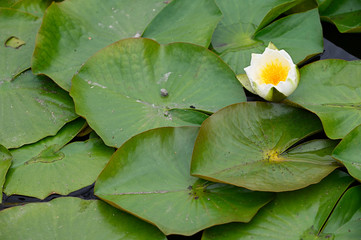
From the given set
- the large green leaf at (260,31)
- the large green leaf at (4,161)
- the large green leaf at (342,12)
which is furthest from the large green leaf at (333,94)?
the large green leaf at (4,161)

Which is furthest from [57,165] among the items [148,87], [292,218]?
[292,218]

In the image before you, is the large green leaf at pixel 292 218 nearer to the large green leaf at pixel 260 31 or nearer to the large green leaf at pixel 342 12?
the large green leaf at pixel 260 31

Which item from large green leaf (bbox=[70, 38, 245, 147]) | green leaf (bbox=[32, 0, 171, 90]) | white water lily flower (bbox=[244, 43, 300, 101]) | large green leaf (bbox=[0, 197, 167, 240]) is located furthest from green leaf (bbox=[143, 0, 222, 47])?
A: large green leaf (bbox=[0, 197, 167, 240])

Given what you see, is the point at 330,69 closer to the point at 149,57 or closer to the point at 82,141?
the point at 149,57

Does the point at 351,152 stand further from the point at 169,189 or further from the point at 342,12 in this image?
the point at 342,12

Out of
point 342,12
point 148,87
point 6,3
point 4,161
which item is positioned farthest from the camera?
point 6,3
